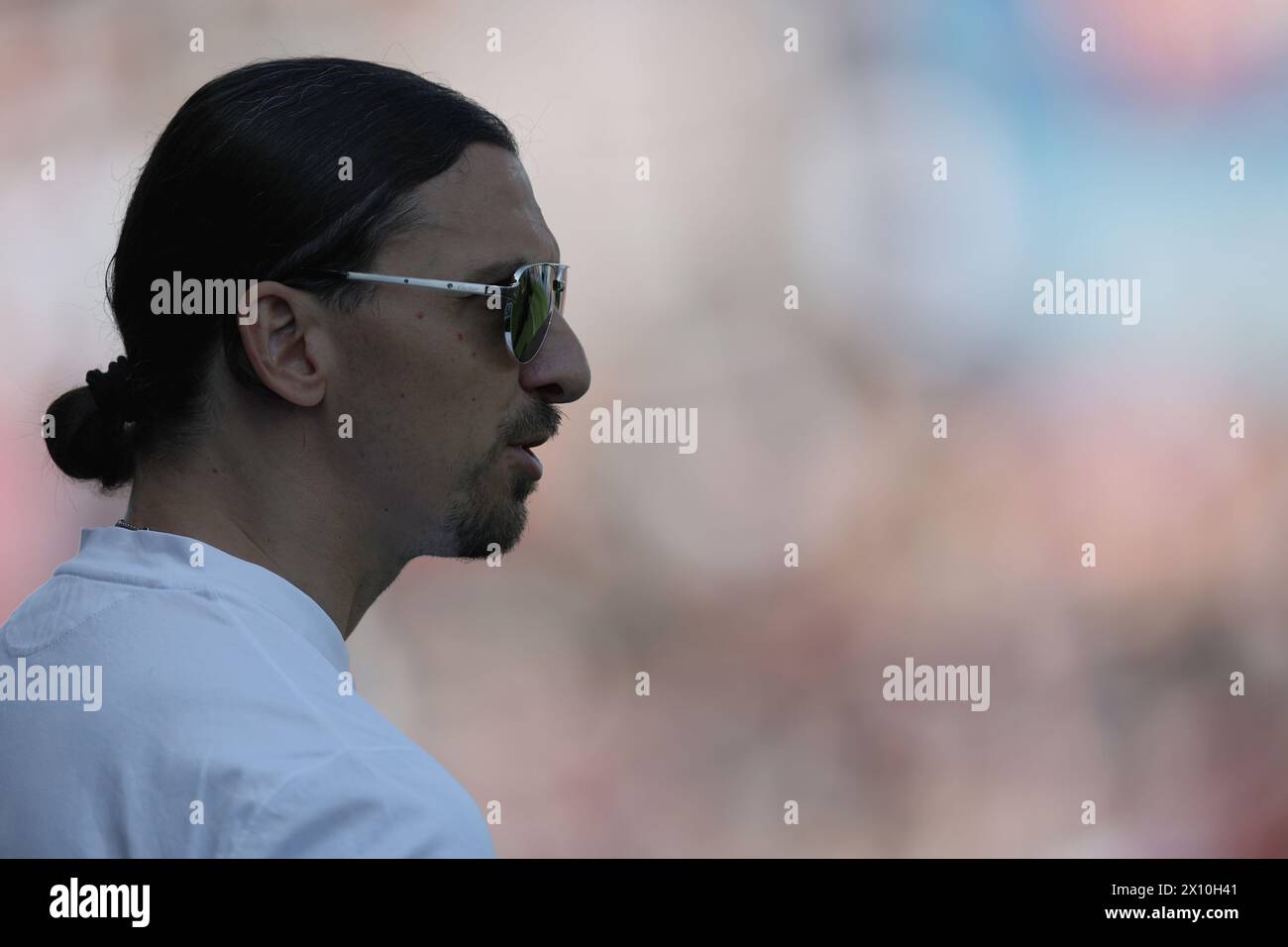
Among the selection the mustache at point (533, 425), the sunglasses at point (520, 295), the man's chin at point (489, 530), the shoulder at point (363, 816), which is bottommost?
the shoulder at point (363, 816)

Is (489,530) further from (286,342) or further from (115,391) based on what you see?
(115,391)

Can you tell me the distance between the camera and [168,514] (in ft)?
4.91

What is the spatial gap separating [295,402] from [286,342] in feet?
0.31

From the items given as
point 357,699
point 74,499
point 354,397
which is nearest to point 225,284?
point 354,397

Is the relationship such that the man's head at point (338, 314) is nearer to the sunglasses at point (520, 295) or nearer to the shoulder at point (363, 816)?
the sunglasses at point (520, 295)

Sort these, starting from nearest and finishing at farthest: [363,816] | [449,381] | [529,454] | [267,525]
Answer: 1. [363,816]
2. [267,525]
3. [449,381]
4. [529,454]

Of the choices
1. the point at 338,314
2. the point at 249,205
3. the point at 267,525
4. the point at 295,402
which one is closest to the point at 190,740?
the point at 267,525

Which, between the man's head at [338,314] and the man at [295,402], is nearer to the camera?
the man at [295,402]

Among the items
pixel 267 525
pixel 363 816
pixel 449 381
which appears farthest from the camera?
pixel 449 381

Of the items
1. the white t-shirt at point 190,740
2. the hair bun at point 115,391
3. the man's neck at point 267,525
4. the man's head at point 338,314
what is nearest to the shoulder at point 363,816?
the white t-shirt at point 190,740

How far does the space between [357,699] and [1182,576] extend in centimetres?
534

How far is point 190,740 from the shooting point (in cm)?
118

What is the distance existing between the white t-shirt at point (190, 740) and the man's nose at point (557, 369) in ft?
1.76

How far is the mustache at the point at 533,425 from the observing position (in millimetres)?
1726
